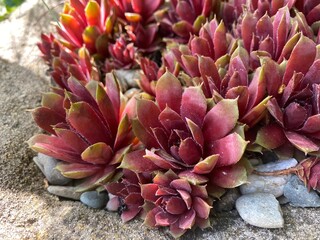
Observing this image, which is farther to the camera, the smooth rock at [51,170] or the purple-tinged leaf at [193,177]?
the smooth rock at [51,170]

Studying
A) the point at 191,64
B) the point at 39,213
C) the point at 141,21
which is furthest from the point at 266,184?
the point at 141,21

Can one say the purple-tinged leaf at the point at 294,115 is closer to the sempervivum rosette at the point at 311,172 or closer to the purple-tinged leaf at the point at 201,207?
the sempervivum rosette at the point at 311,172

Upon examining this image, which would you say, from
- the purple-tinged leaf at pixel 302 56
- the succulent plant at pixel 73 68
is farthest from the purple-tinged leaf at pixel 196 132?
the succulent plant at pixel 73 68

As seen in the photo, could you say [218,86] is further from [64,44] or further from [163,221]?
[64,44]

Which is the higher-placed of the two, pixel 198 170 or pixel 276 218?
pixel 198 170

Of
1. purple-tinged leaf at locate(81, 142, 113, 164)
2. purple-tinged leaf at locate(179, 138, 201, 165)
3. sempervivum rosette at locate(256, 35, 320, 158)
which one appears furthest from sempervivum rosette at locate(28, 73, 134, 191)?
sempervivum rosette at locate(256, 35, 320, 158)

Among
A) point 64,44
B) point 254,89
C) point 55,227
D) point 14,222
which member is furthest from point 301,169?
point 64,44

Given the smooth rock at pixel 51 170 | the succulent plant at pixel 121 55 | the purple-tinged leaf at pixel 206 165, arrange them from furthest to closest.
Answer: the succulent plant at pixel 121 55
the smooth rock at pixel 51 170
the purple-tinged leaf at pixel 206 165

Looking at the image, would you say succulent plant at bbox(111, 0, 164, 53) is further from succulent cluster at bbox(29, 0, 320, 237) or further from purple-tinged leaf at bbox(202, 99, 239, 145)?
purple-tinged leaf at bbox(202, 99, 239, 145)
